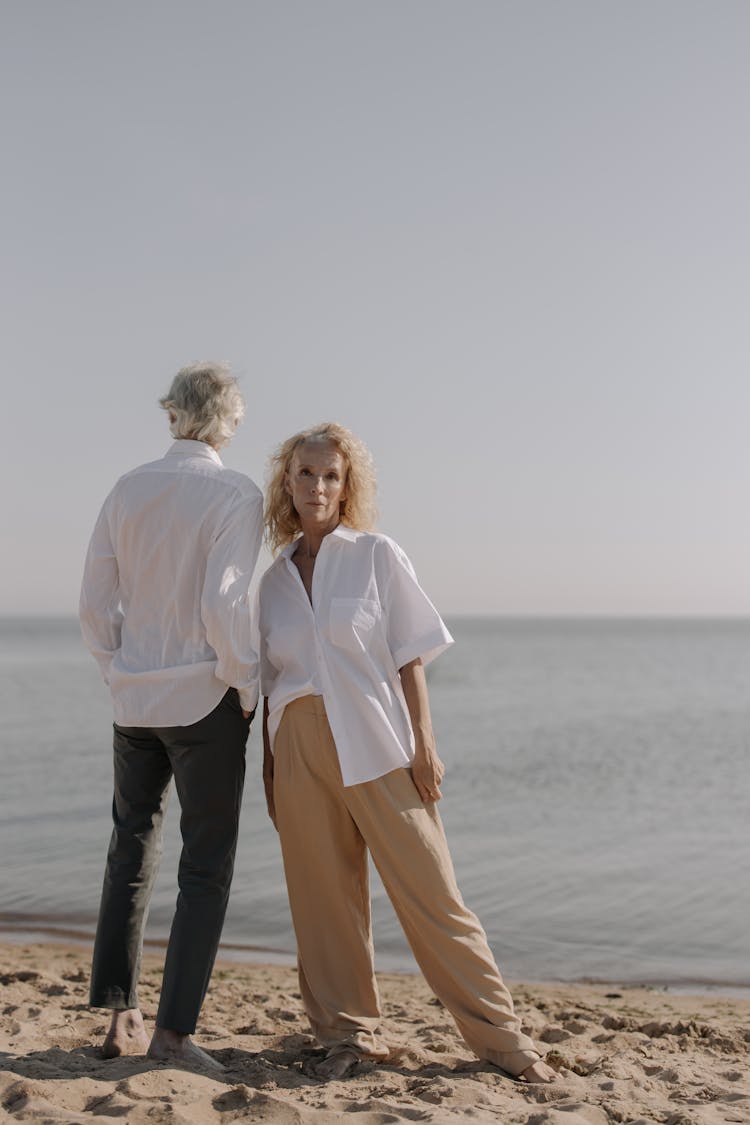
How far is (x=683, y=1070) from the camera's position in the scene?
3621 mm

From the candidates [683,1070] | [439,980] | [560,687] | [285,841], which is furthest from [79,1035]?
[560,687]

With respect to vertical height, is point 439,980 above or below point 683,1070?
above

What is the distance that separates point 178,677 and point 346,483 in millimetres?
909

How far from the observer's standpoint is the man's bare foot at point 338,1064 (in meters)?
3.32

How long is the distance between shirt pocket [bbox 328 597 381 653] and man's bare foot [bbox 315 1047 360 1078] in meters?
1.31

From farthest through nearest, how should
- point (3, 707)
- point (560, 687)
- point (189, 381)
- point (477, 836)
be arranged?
point (560, 687)
point (3, 707)
point (477, 836)
point (189, 381)

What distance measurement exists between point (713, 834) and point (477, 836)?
211cm

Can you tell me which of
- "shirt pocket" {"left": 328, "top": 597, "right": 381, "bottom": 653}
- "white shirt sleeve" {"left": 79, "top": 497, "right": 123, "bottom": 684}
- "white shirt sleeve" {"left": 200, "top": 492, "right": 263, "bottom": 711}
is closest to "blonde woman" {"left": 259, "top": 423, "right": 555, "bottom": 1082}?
"shirt pocket" {"left": 328, "top": 597, "right": 381, "bottom": 653}

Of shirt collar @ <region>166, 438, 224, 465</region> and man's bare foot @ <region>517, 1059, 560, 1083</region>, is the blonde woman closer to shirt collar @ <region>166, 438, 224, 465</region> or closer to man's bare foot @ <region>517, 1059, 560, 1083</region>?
man's bare foot @ <region>517, 1059, 560, 1083</region>

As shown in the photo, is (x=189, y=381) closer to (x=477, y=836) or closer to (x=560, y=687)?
(x=477, y=836)

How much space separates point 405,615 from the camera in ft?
11.6

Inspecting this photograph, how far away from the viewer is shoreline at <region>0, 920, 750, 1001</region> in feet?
18.4

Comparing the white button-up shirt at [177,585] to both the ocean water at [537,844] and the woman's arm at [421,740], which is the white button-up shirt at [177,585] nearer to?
the woman's arm at [421,740]

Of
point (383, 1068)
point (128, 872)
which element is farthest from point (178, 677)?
point (383, 1068)
